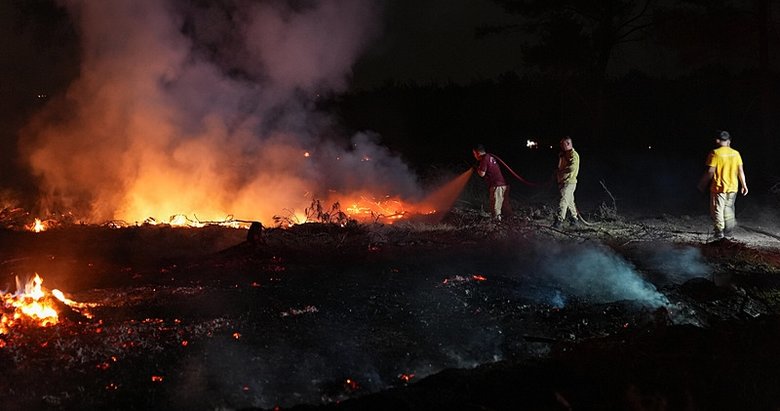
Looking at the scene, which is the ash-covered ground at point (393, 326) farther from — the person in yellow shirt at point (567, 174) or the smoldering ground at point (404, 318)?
the person in yellow shirt at point (567, 174)

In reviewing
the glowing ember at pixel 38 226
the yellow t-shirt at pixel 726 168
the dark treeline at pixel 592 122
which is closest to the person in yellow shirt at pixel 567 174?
the yellow t-shirt at pixel 726 168

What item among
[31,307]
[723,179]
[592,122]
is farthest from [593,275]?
[592,122]

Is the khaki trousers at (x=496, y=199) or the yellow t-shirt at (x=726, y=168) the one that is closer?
the yellow t-shirt at (x=726, y=168)

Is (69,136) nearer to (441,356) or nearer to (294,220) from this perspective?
(294,220)

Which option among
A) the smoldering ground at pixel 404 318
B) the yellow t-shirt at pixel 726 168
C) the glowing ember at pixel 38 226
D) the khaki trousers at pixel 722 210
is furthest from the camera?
the glowing ember at pixel 38 226

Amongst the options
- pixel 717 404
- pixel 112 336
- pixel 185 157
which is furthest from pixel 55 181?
pixel 717 404

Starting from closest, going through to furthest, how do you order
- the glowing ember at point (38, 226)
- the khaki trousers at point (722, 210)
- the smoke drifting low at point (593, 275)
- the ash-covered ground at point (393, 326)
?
the ash-covered ground at point (393, 326)
the smoke drifting low at point (593, 275)
the khaki trousers at point (722, 210)
the glowing ember at point (38, 226)

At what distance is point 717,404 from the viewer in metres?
3.83

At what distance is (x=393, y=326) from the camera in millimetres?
5164

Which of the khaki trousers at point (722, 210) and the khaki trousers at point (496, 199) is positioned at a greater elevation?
the khaki trousers at point (496, 199)

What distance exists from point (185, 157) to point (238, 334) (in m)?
7.80

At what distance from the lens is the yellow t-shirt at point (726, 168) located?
8.73 m

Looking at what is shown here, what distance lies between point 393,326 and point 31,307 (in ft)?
11.6

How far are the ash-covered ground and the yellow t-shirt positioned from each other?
1082 millimetres
